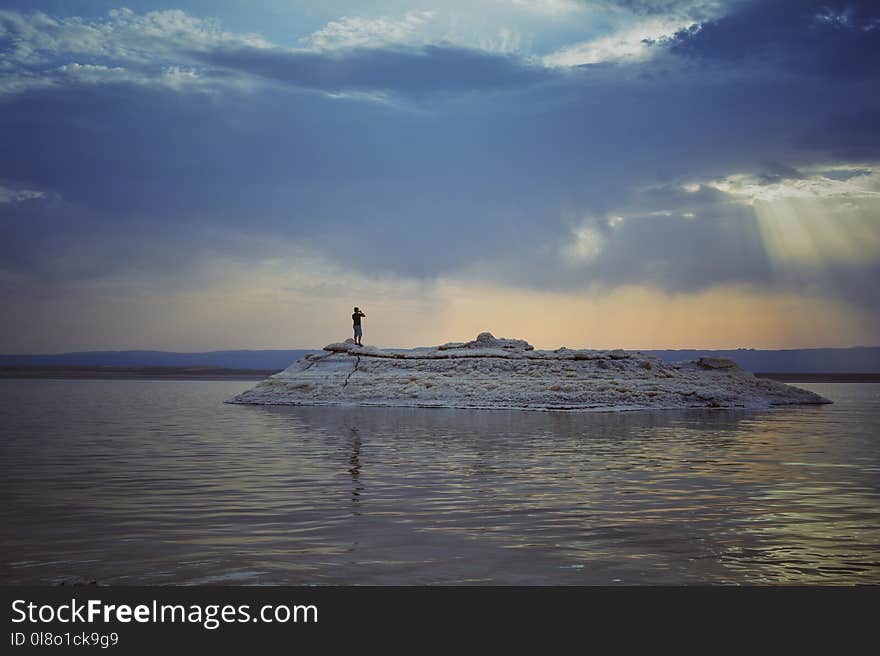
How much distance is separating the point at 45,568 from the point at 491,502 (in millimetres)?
4641

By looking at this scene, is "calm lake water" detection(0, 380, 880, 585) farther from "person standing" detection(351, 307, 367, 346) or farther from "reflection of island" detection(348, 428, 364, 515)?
"person standing" detection(351, 307, 367, 346)

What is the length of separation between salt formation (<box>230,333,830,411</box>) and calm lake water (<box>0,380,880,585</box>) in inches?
459

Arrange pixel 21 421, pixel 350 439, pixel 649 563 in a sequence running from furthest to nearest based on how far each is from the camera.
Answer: pixel 21 421, pixel 350 439, pixel 649 563

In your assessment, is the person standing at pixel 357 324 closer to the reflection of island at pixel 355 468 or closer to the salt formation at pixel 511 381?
the salt formation at pixel 511 381

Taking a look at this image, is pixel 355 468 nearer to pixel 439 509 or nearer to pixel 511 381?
pixel 439 509

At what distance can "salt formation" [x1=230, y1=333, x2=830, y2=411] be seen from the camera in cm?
2911

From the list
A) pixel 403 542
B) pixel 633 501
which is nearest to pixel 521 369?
pixel 633 501

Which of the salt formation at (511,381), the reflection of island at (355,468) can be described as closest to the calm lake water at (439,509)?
the reflection of island at (355,468)

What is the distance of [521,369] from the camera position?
31.9m

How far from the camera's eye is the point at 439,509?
27.1 feet

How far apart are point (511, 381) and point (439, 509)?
2244cm

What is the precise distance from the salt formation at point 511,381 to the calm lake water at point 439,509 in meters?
11.7

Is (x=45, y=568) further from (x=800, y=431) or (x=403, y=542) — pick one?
(x=800, y=431)

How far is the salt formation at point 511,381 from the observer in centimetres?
2911
